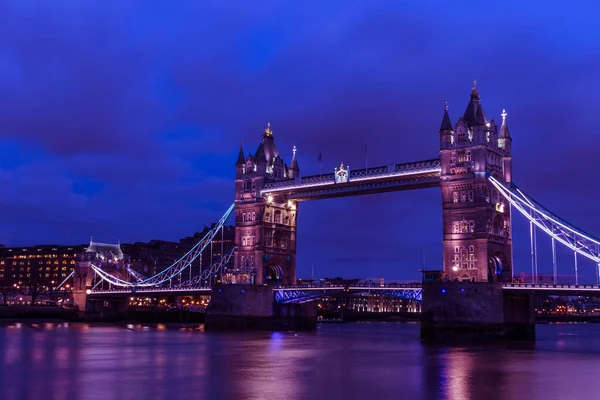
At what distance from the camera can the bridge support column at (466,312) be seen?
6397 centimetres

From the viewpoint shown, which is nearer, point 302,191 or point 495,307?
point 495,307

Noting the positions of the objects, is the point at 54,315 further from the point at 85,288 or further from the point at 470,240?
the point at 470,240

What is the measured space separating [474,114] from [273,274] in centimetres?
3447

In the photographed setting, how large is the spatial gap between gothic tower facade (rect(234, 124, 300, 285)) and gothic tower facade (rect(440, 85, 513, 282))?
85.8 ft

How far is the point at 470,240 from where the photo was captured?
69.8m

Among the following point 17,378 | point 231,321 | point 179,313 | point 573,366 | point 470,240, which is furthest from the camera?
point 179,313

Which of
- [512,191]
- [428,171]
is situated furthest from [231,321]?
[512,191]

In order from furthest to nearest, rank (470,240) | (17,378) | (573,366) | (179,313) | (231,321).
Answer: (179,313) < (231,321) < (470,240) < (573,366) < (17,378)

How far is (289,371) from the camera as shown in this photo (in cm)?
4125

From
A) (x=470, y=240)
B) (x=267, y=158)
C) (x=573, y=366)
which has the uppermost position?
(x=267, y=158)

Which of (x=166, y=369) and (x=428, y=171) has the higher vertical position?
(x=428, y=171)

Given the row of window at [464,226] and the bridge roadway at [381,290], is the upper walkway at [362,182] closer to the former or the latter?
Answer: the row of window at [464,226]

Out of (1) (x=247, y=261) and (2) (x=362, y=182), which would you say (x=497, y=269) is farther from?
(1) (x=247, y=261)

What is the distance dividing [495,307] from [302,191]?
3076 centimetres
